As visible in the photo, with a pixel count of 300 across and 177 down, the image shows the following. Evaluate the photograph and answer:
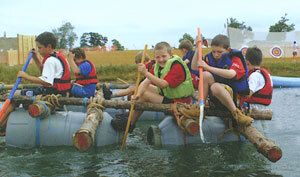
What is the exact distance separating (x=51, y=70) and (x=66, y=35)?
43520 millimetres

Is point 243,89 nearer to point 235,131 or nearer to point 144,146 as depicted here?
point 235,131

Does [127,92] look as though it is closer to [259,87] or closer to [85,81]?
[85,81]

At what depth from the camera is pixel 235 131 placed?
4.80m

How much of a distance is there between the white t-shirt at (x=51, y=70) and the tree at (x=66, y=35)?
40.9 m

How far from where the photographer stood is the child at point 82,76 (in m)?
6.25

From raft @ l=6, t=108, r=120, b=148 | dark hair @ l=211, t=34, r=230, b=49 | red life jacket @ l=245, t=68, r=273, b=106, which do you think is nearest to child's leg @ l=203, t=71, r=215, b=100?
dark hair @ l=211, t=34, r=230, b=49

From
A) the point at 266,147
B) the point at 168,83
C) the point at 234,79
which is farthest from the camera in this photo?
the point at 168,83

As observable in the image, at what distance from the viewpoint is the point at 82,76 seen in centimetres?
634

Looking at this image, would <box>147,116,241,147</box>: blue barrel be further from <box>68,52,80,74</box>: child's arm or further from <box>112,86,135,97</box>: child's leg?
<box>112,86,135,97</box>: child's leg

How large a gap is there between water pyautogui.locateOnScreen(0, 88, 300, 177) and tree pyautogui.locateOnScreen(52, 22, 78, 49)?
41787 millimetres

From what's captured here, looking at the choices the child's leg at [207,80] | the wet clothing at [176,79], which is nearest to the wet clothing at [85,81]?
the wet clothing at [176,79]

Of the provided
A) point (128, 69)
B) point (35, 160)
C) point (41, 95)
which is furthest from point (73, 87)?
point (128, 69)

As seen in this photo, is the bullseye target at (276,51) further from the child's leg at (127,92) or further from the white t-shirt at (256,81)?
the white t-shirt at (256,81)

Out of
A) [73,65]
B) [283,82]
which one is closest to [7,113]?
[73,65]
